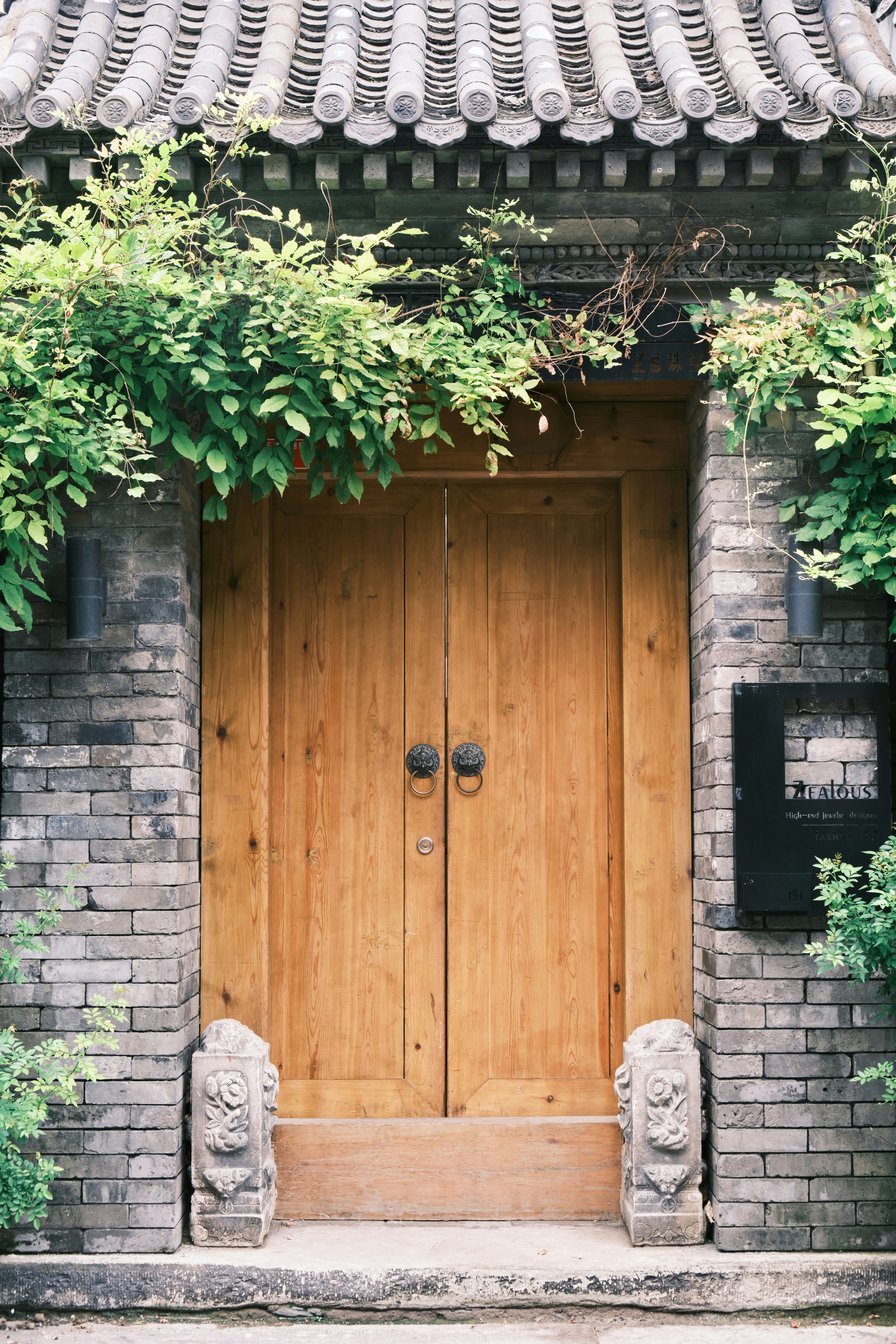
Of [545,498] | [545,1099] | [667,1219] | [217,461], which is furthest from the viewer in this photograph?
[545,498]

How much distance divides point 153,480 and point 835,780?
2504mm

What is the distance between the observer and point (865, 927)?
136 inches

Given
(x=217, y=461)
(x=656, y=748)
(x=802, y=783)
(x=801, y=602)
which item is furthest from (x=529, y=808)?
(x=217, y=461)

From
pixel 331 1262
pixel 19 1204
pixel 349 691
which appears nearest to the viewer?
pixel 19 1204

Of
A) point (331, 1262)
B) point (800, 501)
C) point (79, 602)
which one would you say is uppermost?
point (800, 501)

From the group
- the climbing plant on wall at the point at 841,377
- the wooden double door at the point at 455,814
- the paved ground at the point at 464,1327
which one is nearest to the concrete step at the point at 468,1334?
the paved ground at the point at 464,1327

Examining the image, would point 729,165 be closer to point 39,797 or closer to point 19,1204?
point 39,797

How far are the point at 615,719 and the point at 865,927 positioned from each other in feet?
4.03

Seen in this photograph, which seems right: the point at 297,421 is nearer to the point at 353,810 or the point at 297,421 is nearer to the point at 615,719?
the point at 353,810

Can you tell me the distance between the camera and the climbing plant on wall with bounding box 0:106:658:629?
3379 mm

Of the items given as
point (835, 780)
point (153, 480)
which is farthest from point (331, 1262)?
point (153, 480)

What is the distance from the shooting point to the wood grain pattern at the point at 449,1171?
4008 millimetres

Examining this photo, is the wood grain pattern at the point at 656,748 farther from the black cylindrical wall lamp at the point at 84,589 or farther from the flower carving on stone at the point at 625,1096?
the black cylindrical wall lamp at the point at 84,589

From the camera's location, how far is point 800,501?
377 centimetres
